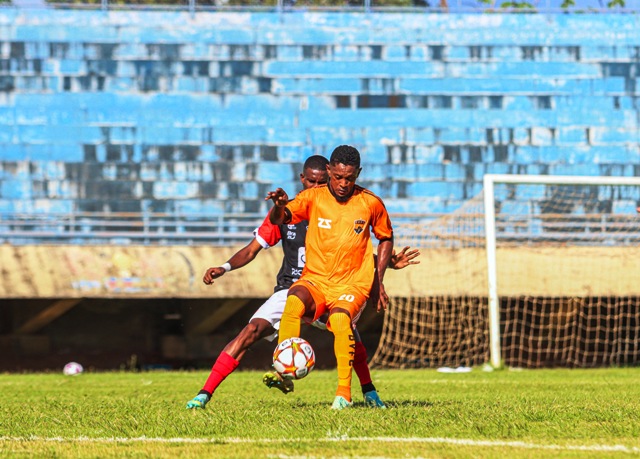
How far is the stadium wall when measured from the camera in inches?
1095

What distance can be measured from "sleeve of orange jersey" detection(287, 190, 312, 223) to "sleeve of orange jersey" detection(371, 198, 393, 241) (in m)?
0.43

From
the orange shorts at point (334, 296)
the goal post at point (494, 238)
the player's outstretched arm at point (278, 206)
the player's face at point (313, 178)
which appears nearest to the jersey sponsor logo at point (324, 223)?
the player's outstretched arm at point (278, 206)

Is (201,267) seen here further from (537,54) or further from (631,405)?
(537,54)

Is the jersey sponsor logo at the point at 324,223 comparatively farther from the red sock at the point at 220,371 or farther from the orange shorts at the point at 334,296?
the red sock at the point at 220,371

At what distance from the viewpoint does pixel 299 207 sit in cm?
727

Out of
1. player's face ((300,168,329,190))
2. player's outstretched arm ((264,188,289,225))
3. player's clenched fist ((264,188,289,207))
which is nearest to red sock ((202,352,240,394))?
player's outstretched arm ((264,188,289,225))

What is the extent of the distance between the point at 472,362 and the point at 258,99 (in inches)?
432

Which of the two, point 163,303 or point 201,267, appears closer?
point 201,267

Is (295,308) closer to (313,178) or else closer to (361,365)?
(361,365)

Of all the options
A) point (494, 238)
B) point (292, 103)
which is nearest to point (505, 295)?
point (494, 238)

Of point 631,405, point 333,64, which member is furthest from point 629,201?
point 631,405

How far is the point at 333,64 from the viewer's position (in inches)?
1136

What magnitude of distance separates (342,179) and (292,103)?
70.8 feet

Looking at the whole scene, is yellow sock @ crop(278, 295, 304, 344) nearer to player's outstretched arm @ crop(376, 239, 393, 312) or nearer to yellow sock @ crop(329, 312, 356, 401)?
yellow sock @ crop(329, 312, 356, 401)
